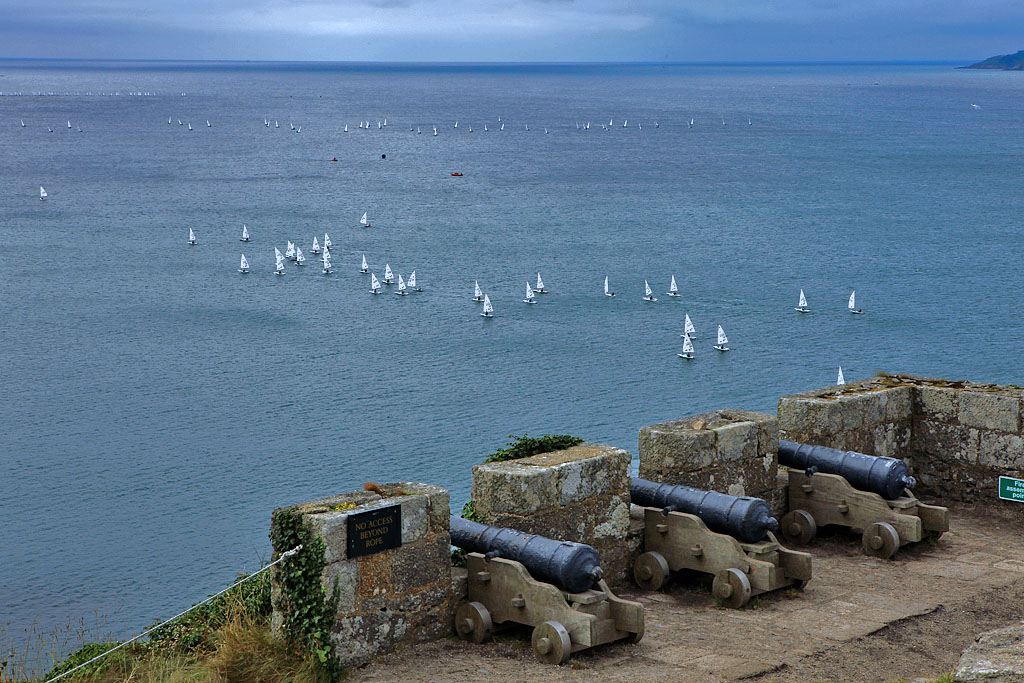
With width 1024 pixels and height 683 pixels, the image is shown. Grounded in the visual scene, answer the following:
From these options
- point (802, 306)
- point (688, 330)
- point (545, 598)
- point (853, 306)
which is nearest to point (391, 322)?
point (688, 330)

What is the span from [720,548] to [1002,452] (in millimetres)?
3965

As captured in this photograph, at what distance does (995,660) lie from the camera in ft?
17.4

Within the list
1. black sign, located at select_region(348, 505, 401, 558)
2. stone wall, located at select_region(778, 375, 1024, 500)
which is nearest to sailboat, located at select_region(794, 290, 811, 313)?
stone wall, located at select_region(778, 375, 1024, 500)

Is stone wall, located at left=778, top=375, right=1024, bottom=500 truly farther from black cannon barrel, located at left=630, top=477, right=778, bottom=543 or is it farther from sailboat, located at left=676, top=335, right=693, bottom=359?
sailboat, located at left=676, top=335, right=693, bottom=359

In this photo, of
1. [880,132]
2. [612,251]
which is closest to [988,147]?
[880,132]

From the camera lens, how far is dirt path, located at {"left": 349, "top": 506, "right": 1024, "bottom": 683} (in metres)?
7.57

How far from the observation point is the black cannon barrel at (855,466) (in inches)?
400

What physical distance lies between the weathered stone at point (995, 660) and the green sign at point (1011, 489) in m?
5.82

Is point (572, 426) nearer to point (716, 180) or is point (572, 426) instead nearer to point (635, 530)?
point (635, 530)

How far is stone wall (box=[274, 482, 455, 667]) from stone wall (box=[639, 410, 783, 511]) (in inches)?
95.7

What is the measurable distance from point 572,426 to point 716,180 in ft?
214

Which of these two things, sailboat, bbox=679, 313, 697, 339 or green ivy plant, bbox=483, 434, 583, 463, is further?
sailboat, bbox=679, 313, 697, 339

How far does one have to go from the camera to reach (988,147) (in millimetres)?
123312

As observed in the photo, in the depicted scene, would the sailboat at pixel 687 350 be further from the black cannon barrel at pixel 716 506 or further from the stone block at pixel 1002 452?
the black cannon barrel at pixel 716 506
